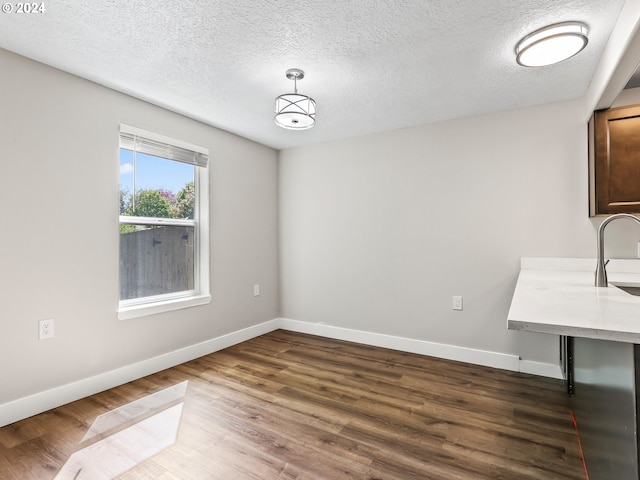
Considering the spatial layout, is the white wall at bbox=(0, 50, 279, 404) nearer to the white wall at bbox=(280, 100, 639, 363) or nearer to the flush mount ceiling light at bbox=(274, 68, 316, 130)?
the flush mount ceiling light at bbox=(274, 68, 316, 130)

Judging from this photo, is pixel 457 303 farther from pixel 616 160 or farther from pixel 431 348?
pixel 616 160

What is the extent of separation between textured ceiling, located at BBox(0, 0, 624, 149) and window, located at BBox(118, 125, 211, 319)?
428mm

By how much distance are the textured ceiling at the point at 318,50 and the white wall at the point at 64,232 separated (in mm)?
195

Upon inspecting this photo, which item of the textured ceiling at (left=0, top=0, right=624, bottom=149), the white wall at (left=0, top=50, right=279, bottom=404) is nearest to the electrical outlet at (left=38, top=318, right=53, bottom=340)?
the white wall at (left=0, top=50, right=279, bottom=404)

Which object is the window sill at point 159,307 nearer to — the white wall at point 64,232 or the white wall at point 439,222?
the white wall at point 64,232

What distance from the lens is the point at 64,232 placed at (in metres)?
2.29

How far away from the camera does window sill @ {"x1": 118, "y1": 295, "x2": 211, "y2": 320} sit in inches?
104

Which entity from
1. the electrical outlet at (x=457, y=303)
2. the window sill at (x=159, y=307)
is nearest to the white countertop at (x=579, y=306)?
the electrical outlet at (x=457, y=303)

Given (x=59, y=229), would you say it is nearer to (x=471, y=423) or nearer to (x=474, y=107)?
(x=471, y=423)

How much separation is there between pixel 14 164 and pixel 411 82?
2750 millimetres

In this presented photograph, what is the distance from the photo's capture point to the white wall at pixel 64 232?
6.74 ft

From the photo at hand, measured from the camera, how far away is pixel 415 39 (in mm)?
1935

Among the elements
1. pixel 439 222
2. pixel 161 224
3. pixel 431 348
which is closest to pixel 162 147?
pixel 161 224

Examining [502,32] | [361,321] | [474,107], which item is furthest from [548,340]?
[502,32]
